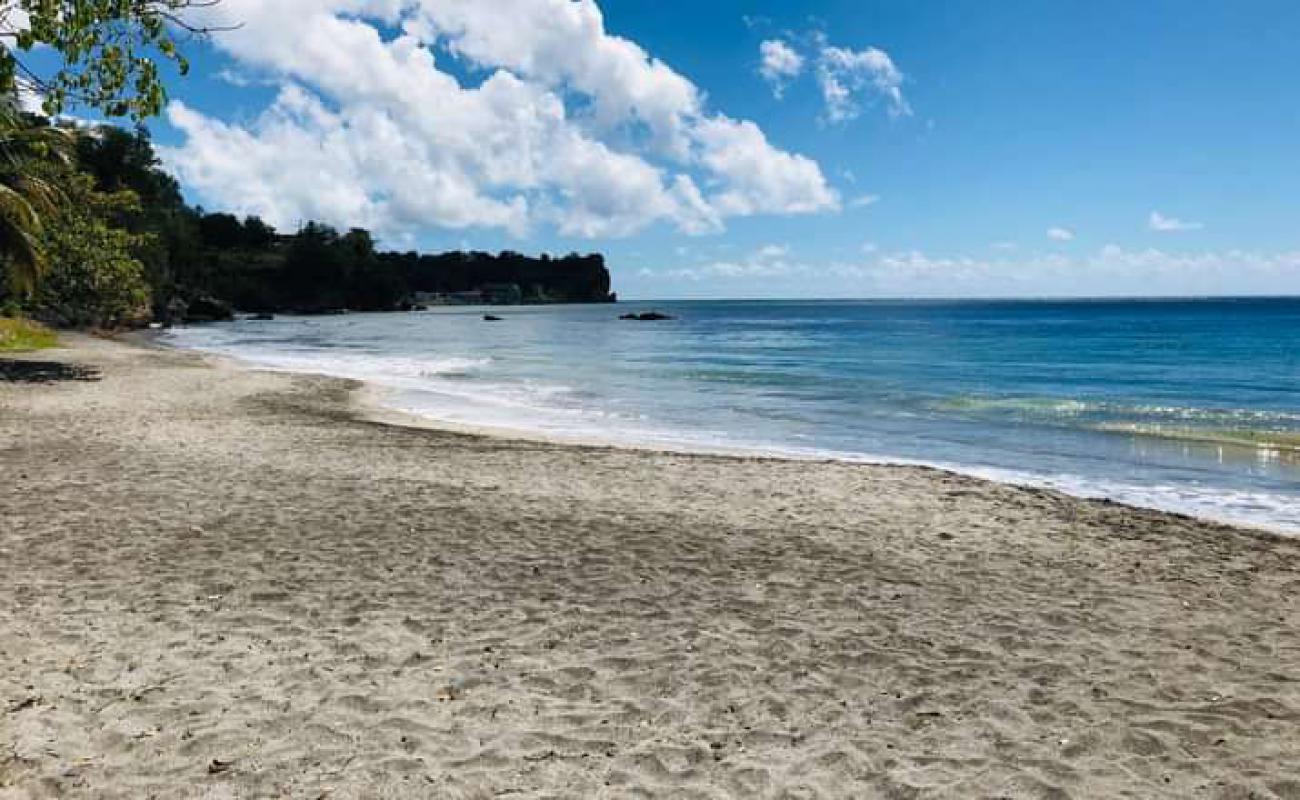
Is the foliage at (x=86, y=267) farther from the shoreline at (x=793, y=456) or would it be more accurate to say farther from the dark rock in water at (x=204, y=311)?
the dark rock in water at (x=204, y=311)

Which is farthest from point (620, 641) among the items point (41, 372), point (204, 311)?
point (204, 311)

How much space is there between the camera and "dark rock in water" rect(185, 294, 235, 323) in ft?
305

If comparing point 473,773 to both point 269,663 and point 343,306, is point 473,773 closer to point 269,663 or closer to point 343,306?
point 269,663

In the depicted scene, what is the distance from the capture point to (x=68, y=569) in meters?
7.78

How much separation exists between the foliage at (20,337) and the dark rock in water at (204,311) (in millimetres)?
60224

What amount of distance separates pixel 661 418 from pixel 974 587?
15.5 meters

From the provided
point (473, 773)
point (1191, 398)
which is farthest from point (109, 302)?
point (1191, 398)

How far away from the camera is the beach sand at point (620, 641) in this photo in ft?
16.0

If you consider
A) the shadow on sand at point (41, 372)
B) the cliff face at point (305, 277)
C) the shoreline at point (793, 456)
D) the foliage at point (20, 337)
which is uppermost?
the cliff face at point (305, 277)

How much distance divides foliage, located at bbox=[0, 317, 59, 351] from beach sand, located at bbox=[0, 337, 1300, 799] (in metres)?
24.7

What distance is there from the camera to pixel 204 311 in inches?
3711

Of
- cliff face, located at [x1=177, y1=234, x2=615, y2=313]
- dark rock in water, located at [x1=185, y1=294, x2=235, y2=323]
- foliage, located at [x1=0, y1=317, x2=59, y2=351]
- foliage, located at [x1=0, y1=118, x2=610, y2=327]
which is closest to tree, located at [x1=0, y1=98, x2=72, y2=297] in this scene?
foliage, located at [x1=0, y1=118, x2=610, y2=327]

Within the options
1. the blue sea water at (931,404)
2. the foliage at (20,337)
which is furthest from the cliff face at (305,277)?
the foliage at (20,337)

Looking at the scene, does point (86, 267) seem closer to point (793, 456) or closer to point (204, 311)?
point (793, 456)
